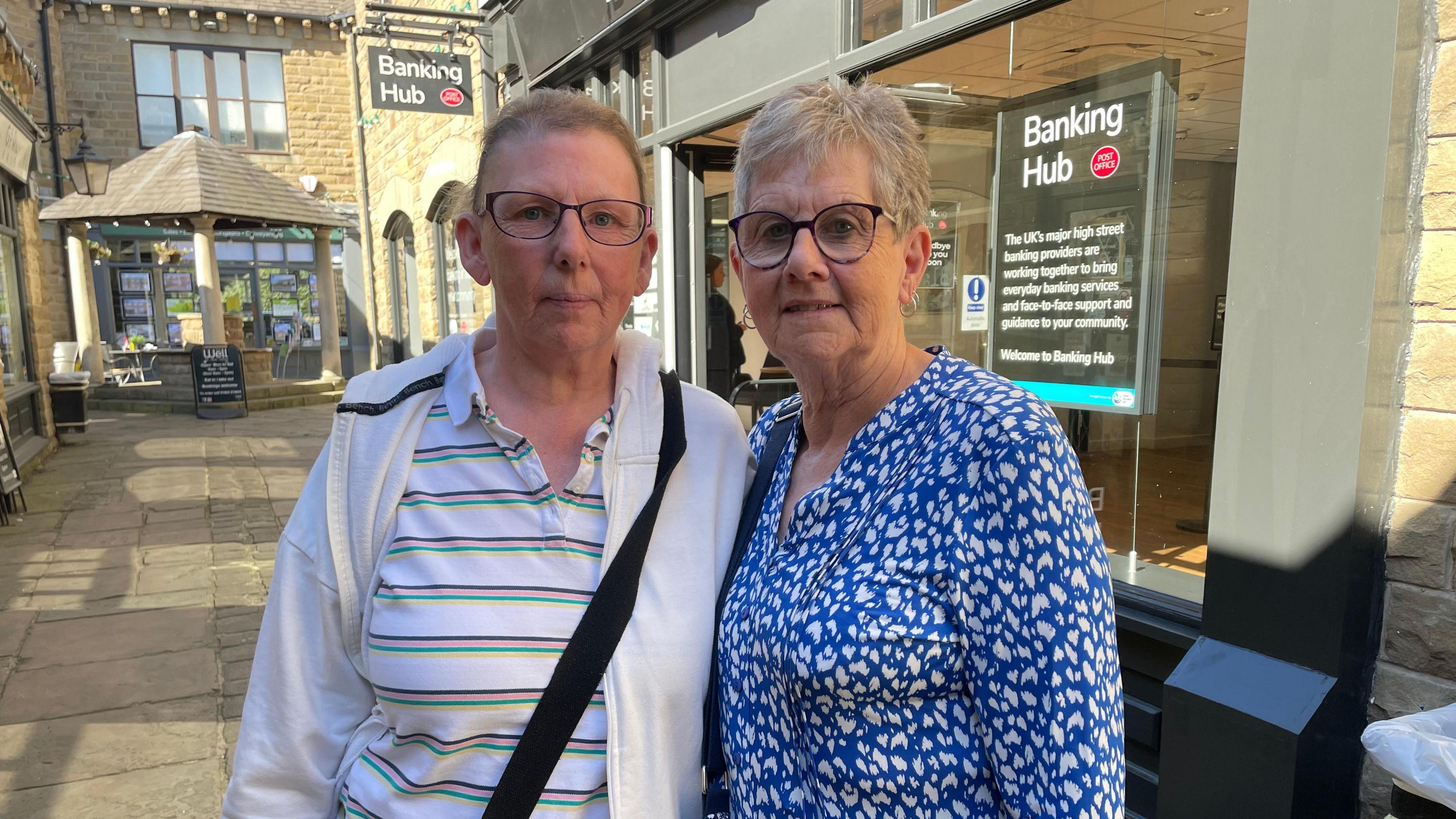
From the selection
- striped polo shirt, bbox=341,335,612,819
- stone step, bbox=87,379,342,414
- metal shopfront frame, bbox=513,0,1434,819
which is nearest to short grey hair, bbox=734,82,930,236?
striped polo shirt, bbox=341,335,612,819

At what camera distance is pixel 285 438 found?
38.7ft

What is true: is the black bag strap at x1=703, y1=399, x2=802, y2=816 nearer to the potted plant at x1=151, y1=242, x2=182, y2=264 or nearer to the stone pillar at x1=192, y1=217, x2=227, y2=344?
the stone pillar at x1=192, y1=217, x2=227, y2=344

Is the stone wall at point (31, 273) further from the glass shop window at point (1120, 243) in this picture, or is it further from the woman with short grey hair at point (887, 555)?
the woman with short grey hair at point (887, 555)

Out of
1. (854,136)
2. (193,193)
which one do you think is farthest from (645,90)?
(193,193)

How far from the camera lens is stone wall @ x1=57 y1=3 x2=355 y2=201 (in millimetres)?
18766

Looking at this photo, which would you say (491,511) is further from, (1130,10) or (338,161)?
(338,161)

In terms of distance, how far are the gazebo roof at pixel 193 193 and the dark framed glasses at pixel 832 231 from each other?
15.8 metres

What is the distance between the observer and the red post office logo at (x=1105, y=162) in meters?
3.06

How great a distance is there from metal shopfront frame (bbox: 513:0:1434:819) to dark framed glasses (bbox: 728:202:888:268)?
1.35 metres

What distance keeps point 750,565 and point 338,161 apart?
21.7m

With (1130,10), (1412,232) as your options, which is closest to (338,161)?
(1130,10)

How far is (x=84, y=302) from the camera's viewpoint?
15.8 metres

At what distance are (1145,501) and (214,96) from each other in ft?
74.4

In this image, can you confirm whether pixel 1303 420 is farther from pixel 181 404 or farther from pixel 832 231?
pixel 181 404
